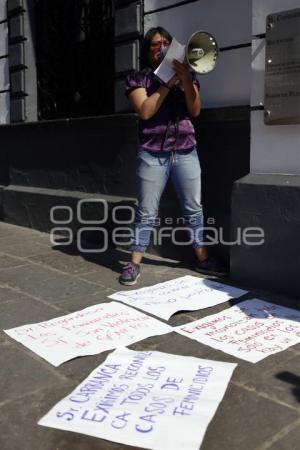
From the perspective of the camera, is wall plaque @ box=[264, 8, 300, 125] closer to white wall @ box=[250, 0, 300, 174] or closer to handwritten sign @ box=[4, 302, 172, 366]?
white wall @ box=[250, 0, 300, 174]

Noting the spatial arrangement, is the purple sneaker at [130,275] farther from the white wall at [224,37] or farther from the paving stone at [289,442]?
the paving stone at [289,442]

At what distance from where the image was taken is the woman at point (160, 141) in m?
4.06

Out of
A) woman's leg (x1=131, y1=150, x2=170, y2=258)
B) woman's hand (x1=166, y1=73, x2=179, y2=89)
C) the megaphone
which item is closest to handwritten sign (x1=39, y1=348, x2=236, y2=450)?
woman's leg (x1=131, y1=150, x2=170, y2=258)

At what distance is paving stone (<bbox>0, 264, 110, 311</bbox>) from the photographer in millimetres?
3965

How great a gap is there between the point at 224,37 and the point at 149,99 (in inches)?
47.1

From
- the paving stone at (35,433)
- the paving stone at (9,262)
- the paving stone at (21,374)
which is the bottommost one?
the paving stone at (35,433)

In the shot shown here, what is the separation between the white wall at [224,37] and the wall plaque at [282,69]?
0.54m

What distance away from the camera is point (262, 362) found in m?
2.85

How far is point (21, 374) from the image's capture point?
2766 mm

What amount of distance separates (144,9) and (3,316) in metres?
3.46

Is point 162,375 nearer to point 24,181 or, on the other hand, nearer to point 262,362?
point 262,362

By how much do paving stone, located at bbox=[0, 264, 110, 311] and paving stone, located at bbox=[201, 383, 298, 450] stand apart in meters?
1.64

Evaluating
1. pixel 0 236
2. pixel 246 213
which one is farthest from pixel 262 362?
pixel 0 236

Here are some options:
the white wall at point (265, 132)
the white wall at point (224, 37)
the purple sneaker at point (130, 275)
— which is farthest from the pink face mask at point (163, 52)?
the purple sneaker at point (130, 275)
